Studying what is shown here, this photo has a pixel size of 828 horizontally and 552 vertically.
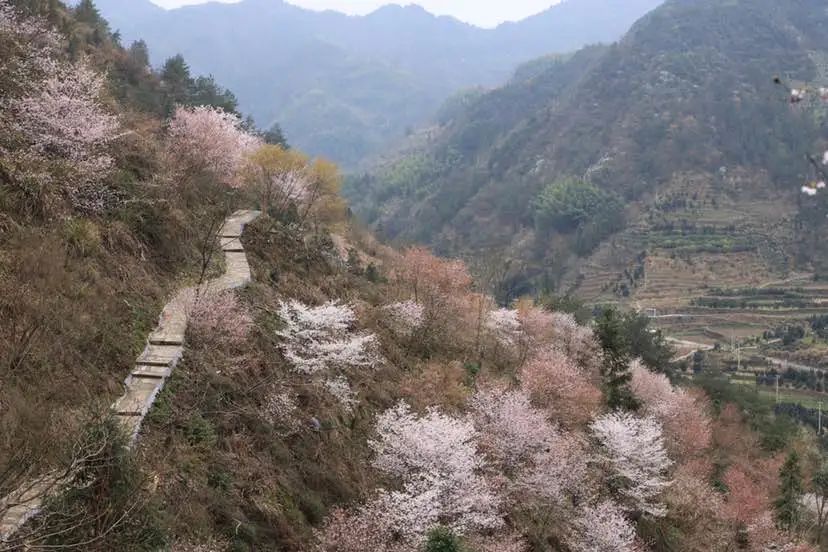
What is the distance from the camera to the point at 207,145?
30391mm

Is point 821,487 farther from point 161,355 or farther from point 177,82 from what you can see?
point 177,82

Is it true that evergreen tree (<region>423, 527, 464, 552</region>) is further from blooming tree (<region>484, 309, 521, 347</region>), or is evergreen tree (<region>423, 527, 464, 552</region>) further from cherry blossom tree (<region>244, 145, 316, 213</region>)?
blooming tree (<region>484, 309, 521, 347</region>)

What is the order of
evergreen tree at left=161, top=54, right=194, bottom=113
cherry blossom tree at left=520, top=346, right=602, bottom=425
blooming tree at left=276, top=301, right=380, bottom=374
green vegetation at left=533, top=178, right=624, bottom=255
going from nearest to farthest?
blooming tree at left=276, top=301, right=380, bottom=374 → cherry blossom tree at left=520, top=346, right=602, bottom=425 → evergreen tree at left=161, top=54, right=194, bottom=113 → green vegetation at left=533, top=178, right=624, bottom=255

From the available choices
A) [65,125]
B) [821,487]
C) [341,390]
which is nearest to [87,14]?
[65,125]

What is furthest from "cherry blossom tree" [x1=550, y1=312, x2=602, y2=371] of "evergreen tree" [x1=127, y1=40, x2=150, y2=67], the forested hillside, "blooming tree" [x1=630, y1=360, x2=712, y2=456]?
"evergreen tree" [x1=127, y1=40, x2=150, y2=67]

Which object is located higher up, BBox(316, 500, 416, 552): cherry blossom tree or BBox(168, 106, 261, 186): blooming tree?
BBox(168, 106, 261, 186): blooming tree

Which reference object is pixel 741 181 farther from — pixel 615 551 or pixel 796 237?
pixel 615 551

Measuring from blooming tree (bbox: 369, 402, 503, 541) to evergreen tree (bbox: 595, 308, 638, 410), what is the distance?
17116mm

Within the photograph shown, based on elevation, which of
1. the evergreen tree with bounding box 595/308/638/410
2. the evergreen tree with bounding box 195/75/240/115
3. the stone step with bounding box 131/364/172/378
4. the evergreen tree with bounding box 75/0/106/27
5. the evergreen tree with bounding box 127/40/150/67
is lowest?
the evergreen tree with bounding box 595/308/638/410

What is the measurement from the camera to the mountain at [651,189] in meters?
131

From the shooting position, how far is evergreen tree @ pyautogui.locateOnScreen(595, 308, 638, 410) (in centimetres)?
3453

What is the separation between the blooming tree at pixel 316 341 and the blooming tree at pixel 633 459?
13234 millimetres

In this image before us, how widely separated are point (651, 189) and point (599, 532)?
489 ft

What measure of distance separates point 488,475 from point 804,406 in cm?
8056
